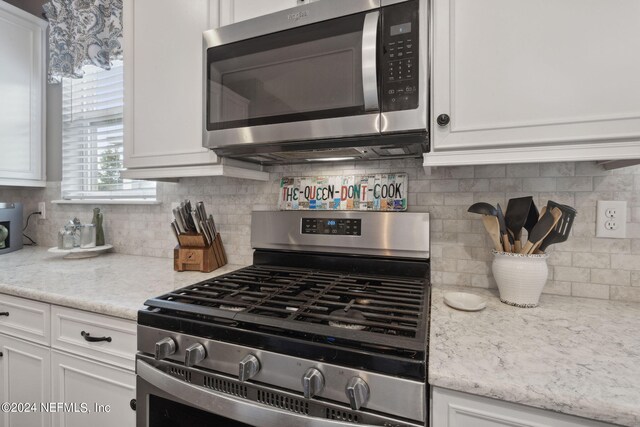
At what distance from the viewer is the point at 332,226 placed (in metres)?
1.30

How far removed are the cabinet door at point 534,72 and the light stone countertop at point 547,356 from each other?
19.5 inches

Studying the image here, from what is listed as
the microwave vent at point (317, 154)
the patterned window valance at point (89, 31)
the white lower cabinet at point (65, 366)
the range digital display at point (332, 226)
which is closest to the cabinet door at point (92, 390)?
the white lower cabinet at point (65, 366)

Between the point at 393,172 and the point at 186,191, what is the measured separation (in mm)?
1176

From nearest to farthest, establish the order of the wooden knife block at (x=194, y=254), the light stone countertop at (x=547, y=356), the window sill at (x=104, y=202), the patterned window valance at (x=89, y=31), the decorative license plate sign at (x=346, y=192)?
the light stone countertop at (x=547, y=356) → the decorative license plate sign at (x=346, y=192) → the wooden knife block at (x=194, y=254) → the patterned window valance at (x=89, y=31) → the window sill at (x=104, y=202)

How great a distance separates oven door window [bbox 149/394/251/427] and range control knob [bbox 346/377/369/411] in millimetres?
338

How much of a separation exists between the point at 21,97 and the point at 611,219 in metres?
3.28

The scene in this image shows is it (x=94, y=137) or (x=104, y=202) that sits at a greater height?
(x=94, y=137)

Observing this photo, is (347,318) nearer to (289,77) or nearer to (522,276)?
(522,276)

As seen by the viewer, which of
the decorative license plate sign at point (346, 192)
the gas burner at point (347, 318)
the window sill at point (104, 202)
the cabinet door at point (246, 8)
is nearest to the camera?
the gas burner at point (347, 318)

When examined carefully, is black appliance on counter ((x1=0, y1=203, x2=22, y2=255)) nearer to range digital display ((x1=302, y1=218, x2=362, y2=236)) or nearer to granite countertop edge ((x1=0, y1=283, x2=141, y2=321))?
granite countertop edge ((x1=0, y1=283, x2=141, y2=321))

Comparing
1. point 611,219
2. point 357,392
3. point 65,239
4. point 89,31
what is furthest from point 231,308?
point 89,31

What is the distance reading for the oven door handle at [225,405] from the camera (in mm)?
676

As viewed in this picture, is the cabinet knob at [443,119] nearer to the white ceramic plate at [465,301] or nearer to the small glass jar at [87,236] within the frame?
the white ceramic plate at [465,301]

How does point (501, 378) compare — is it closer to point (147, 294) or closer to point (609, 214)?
point (609, 214)
